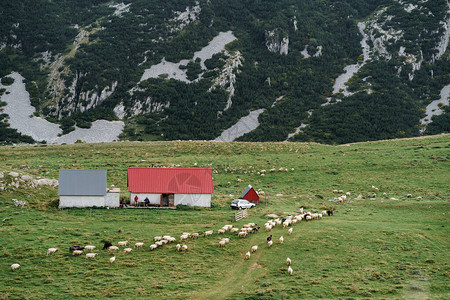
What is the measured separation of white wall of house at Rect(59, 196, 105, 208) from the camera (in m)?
51.9

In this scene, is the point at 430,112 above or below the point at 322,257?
above

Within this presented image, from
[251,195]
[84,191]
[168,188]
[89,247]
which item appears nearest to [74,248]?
[89,247]

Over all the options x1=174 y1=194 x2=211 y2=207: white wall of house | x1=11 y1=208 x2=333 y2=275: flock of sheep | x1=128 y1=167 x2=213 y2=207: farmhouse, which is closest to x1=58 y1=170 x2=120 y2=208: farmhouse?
x1=128 y1=167 x2=213 y2=207: farmhouse

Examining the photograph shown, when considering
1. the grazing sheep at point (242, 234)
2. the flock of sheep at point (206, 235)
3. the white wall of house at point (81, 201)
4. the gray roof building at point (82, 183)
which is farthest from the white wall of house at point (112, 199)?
the grazing sheep at point (242, 234)

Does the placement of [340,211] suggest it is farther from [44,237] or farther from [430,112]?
[430,112]

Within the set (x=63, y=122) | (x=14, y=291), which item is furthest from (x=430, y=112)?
(x=14, y=291)

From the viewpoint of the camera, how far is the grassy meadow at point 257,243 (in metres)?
30.9

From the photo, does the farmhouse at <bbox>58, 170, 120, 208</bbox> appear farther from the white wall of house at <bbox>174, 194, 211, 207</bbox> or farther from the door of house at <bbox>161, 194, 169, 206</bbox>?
the white wall of house at <bbox>174, 194, 211, 207</bbox>

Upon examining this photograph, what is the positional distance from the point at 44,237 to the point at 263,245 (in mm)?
18861

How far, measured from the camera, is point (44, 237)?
3953cm

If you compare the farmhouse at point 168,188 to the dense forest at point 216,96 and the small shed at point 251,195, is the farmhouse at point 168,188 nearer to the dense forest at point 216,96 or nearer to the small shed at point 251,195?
the small shed at point 251,195

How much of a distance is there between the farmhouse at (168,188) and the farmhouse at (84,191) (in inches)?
116

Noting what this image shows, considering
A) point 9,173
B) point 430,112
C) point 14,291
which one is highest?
point 430,112

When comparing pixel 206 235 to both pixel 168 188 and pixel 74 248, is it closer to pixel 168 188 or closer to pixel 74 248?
pixel 74 248
